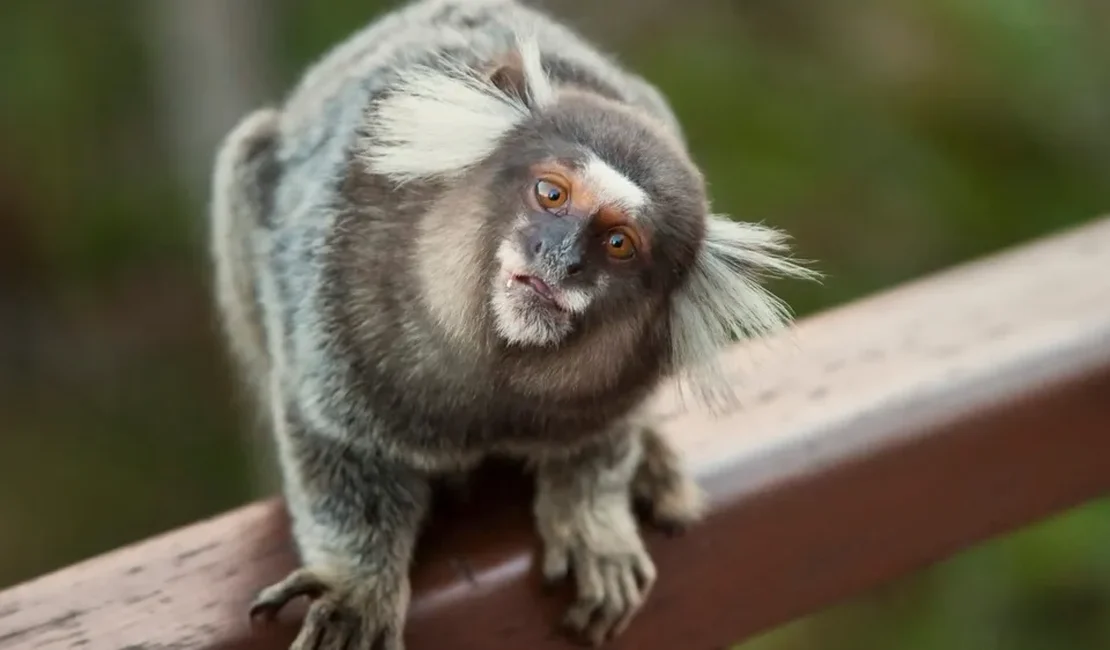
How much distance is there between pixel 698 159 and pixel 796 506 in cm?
116

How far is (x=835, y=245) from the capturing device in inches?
91.1

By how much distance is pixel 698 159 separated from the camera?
222 cm

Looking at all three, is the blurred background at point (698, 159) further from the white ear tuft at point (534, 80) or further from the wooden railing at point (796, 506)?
the white ear tuft at point (534, 80)

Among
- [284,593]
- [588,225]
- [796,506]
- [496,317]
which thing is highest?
[588,225]

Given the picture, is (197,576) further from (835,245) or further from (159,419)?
(159,419)

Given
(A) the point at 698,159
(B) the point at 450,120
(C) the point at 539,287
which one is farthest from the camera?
(A) the point at 698,159

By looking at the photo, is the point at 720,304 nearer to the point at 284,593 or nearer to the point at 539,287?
the point at 539,287

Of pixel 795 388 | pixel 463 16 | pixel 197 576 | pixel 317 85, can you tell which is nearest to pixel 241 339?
pixel 317 85

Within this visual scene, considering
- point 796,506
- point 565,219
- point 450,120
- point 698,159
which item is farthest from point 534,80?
point 698,159

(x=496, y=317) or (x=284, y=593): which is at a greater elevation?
(x=496, y=317)

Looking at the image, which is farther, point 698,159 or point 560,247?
point 698,159

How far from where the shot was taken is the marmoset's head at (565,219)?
3.43 ft

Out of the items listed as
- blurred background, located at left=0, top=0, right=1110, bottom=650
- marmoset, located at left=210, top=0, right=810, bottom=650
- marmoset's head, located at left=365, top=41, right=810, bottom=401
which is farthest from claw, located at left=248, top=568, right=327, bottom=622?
blurred background, located at left=0, top=0, right=1110, bottom=650

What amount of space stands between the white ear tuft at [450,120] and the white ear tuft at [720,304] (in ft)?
0.69
